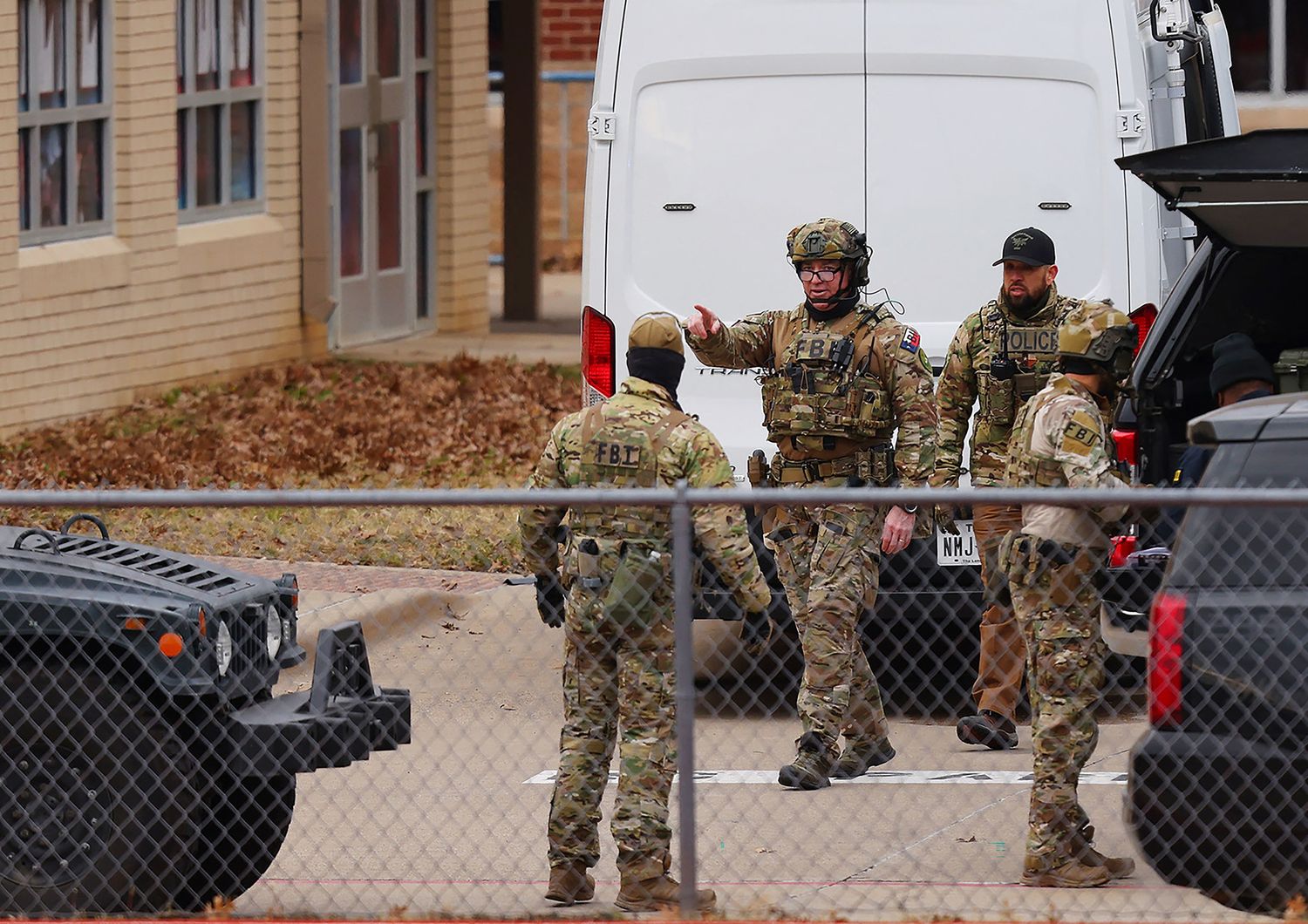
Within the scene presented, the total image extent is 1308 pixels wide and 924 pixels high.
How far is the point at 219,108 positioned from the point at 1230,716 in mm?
11947

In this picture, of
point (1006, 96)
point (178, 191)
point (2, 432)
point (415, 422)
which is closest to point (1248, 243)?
point (1006, 96)

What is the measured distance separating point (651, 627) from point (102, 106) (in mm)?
9836

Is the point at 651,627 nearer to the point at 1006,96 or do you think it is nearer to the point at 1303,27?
the point at 1006,96

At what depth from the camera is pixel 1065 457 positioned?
6230mm

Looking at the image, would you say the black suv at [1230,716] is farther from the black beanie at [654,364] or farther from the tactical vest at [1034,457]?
the black beanie at [654,364]

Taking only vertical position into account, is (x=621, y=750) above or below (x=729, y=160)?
below

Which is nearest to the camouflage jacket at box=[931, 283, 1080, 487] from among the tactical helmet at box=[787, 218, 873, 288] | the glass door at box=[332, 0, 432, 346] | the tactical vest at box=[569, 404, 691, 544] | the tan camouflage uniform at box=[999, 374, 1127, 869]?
the tactical helmet at box=[787, 218, 873, 288]

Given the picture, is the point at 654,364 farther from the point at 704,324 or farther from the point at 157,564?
the point at 157,564

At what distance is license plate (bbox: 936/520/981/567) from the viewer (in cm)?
791

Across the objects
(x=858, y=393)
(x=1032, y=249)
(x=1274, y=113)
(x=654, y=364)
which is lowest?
(x=858, y=393)

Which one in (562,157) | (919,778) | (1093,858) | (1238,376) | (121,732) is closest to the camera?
(121,732)

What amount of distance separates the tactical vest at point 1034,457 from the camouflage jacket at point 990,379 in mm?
1084

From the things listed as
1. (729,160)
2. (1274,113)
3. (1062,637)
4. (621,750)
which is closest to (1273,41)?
(1274,113)

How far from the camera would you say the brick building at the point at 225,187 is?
13.9m
